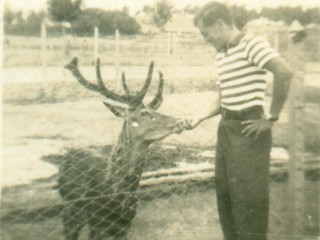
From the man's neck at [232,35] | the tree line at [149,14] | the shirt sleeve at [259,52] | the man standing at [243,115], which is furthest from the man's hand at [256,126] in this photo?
the tree line at [149,14]

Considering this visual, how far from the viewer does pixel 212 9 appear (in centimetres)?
242

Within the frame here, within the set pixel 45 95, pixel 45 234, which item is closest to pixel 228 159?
pixel 45 234

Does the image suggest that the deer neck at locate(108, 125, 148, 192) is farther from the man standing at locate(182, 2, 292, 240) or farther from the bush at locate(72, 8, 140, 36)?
the bush at locate(72, 8, 140, 36)

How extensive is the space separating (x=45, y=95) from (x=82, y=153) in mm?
3374

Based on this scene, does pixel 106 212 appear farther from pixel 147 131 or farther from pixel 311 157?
pixel 311 157

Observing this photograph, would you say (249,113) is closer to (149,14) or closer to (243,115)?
(243,115)

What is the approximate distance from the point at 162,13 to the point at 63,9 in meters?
0.69

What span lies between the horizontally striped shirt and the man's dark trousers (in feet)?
0.29

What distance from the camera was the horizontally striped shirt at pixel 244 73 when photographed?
2.32 meters

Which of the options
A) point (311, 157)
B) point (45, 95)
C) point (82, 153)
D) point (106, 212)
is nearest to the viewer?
point (106, 212)

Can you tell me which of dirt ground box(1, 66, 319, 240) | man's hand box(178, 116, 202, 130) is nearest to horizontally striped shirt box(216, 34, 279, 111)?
man's hand box(178, 116, 202, 130)

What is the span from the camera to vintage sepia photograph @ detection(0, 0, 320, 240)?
2441mm

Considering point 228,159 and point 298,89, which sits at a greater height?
point 298,89

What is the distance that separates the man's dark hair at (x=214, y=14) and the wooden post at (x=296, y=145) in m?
0.62
